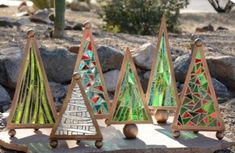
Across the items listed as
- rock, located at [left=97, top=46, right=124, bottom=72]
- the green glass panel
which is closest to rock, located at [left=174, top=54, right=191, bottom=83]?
rock, located at [left=97, top=46, right=124, bottom=72]

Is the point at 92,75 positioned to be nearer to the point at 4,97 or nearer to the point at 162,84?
the point at 162,84

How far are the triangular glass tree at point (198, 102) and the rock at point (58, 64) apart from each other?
2413mm

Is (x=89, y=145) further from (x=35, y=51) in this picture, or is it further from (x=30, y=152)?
(x=35, y=51)

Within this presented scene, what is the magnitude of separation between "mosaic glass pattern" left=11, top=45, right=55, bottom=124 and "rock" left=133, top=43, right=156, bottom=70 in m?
2.51

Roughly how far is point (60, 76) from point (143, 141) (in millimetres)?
2506

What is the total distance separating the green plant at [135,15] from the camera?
11.4 metres

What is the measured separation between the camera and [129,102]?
4.95 metres

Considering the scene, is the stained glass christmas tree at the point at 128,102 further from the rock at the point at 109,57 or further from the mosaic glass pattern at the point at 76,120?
the rock at the point at 109,57

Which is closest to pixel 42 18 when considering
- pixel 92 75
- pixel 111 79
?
pixel 111 79

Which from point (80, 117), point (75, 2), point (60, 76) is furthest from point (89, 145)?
point (75, 2)

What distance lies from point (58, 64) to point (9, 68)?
1.83 feet

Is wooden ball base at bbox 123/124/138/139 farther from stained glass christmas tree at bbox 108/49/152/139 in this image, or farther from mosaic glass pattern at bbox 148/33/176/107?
mosaic glass pattern at bbox 148/33/176/107

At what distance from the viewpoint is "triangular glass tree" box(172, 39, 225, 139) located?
16.6ft

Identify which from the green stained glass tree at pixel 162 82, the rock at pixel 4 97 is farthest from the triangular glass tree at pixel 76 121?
the rock at pixel 4 97
